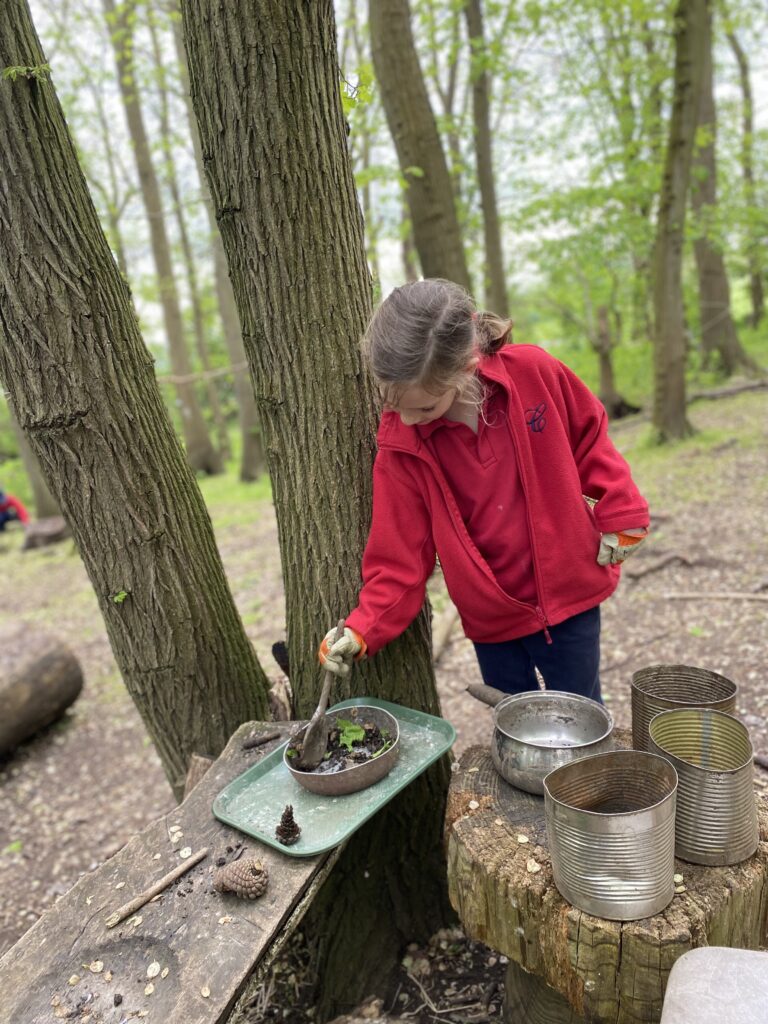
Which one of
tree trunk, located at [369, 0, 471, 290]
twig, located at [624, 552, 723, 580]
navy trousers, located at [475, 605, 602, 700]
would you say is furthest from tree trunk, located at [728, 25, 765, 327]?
navy trousers, located at [475, 605, 602, 700]

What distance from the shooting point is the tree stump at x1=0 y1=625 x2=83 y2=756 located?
183 inches

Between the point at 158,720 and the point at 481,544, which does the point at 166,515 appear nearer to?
the point at 158,720

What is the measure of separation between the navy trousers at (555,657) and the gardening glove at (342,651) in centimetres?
51

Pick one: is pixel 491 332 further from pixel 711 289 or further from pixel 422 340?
pixel 711 289

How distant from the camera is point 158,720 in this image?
2688 millimetres

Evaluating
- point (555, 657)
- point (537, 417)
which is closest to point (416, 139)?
point (537, 417)

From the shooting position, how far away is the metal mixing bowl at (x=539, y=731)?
1.88 meters

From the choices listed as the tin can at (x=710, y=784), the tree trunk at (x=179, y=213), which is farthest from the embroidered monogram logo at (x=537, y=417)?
the tree trunk at (x=179, y=213)

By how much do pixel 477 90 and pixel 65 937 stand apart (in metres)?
9.13

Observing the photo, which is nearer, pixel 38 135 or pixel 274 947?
pixel 274 947

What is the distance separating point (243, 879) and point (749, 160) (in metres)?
17.7

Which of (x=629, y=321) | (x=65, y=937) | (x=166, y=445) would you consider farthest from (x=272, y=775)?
(x=629, y=321)

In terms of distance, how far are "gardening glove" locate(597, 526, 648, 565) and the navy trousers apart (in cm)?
20

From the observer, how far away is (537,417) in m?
2.13
